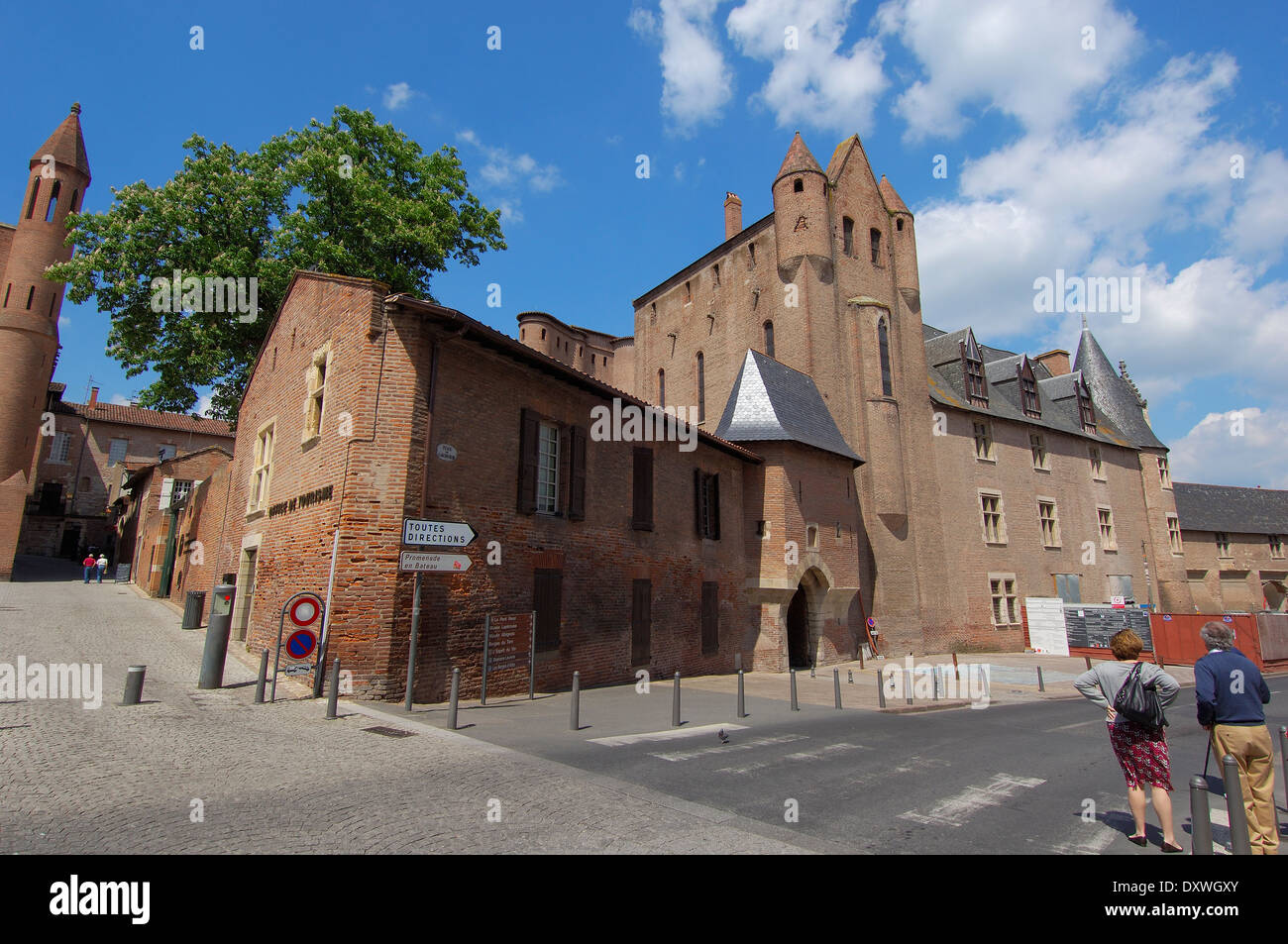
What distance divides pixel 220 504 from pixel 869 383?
23765 millimetres

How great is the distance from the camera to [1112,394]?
39.0 meters

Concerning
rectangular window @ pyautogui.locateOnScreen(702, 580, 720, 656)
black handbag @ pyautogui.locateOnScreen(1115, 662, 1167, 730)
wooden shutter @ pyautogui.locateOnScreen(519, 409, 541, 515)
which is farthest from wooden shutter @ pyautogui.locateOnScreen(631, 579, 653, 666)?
black handbag @ pyautogui.locateOnScreen(1115, 662, 1167, 730)

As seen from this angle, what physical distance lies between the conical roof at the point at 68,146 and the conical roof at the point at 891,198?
1571 inches

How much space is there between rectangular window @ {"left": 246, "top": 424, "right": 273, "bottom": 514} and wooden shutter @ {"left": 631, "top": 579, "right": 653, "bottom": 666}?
9046 millimetres

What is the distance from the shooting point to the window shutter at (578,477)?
13.5 metres

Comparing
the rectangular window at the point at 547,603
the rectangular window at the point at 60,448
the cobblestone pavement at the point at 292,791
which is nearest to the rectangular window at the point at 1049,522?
the rectangular window at the point at 547,603

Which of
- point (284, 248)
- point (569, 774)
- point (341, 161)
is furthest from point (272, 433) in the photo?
point (569, 774)

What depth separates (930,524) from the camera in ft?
87.8

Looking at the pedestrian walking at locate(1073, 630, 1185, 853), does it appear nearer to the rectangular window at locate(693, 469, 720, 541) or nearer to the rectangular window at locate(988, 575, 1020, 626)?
the rectangular window at locate(693, 469, 720, 541)

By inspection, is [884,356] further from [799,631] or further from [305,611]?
[305,611]

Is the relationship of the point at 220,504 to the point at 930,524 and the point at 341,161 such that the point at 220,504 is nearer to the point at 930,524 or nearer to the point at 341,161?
the point at 341,161

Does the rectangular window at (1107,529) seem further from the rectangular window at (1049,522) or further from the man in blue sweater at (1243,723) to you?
the man in blue sweater at (1243,723)

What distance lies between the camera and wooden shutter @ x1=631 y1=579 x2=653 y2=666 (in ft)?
49.8

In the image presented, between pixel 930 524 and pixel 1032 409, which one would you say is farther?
pixel 1032 409
